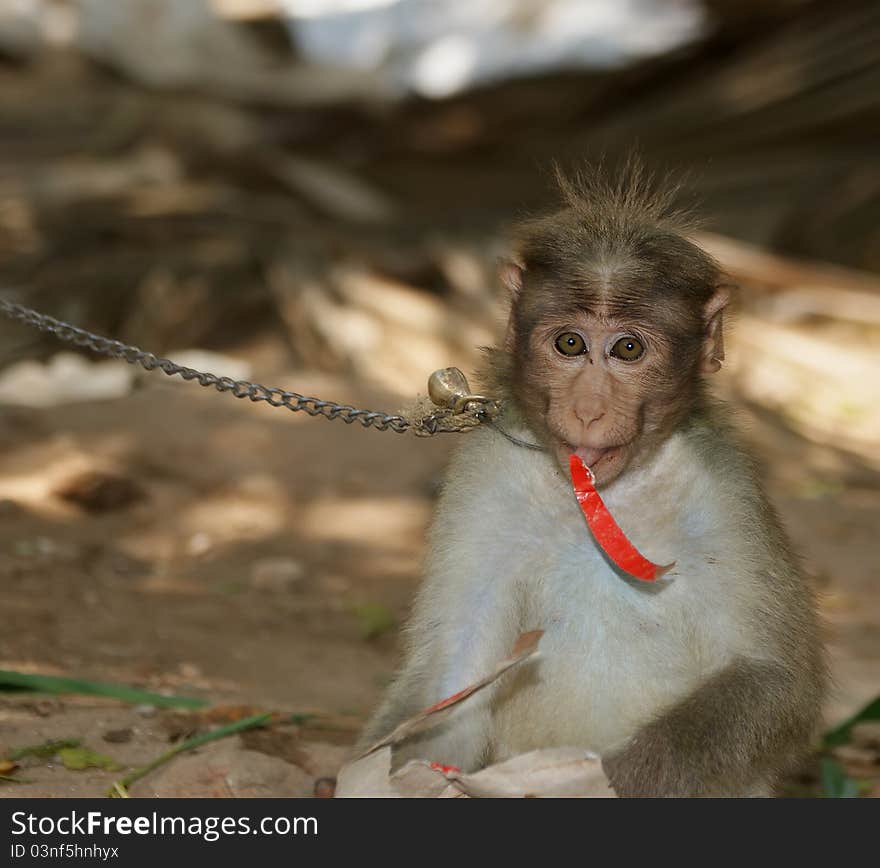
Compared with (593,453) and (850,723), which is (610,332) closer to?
(593,453)

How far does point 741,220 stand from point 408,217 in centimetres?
322

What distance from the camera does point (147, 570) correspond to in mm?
6562

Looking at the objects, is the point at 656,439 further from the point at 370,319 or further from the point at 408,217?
the point at 408,217

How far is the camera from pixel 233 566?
6.77 metres

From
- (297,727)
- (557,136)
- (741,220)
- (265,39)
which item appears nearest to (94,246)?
(265,39)

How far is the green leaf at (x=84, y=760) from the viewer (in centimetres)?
388

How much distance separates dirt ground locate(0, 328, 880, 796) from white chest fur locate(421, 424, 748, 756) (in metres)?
0.73

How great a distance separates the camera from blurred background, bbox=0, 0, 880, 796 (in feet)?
28.8

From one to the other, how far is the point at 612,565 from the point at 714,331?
0.68m

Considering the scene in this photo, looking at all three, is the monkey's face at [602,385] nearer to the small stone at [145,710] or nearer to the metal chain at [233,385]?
the metal chain at [233,385]

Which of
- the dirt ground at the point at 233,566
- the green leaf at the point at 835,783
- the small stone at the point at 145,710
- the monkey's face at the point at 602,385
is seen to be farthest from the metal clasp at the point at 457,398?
the green leaf at the point at 835,783

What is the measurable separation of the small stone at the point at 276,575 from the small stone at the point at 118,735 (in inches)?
92.7

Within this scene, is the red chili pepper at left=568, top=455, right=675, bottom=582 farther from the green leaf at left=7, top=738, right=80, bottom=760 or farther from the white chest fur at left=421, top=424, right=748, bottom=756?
the green leaf at left=7, top=738, right=80, bottom=760

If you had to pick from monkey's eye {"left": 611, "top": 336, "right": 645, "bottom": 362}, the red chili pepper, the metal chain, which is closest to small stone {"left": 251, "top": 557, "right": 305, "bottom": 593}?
the metal chain
